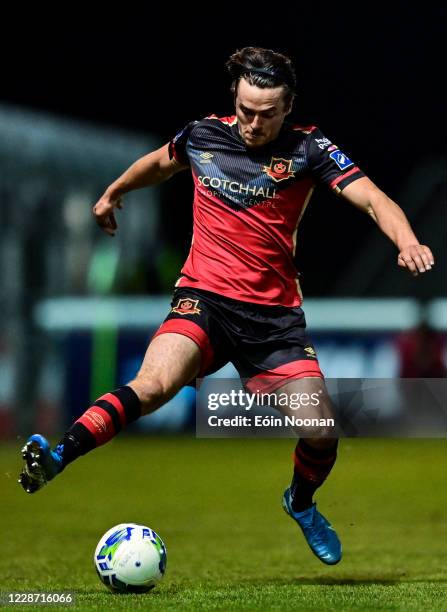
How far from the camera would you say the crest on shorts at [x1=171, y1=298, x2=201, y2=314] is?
18.5ft

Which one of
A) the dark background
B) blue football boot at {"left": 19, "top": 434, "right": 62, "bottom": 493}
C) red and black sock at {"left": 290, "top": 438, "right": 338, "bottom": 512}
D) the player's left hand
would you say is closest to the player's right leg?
blue football boot at {"left": 19, "top": 434, "right": 62, "bottom": 493}

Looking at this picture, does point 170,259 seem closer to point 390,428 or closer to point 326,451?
point 390,428

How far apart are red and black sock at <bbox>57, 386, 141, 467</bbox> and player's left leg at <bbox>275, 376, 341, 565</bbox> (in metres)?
0.80

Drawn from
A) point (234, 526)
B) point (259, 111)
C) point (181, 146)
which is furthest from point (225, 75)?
point (259, 111)

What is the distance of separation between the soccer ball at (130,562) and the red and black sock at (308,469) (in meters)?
0.85

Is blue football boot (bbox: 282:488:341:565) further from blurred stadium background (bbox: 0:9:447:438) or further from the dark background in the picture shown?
the dark background

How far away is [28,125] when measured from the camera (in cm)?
1792

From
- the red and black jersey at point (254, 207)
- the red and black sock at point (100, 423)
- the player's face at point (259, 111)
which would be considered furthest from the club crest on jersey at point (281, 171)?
the red and black sock at point (100, 423)

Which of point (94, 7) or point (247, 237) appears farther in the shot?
point (94, 7)

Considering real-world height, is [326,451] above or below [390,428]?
above

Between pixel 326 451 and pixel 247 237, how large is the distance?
1025 millimetres

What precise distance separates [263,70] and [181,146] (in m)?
0.64

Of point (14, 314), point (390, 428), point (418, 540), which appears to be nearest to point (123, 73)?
point (14, 314)

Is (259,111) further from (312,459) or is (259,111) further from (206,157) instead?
(312,459)
